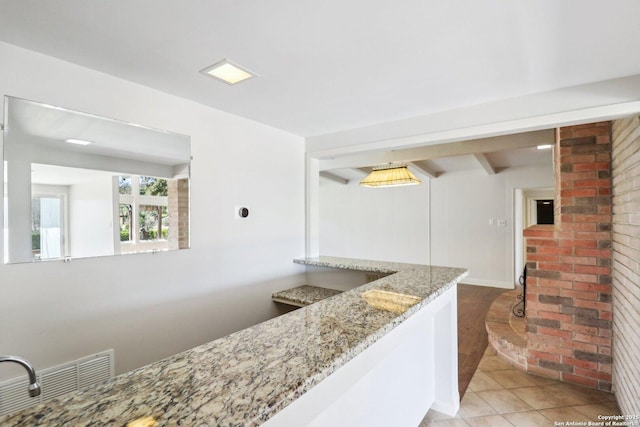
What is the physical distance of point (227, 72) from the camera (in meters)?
1.77

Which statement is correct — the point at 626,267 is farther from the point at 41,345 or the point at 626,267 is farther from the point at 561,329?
A: the point at 41,345

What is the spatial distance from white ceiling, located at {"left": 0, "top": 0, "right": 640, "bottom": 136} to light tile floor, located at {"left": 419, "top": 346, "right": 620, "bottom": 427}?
2.19 meters

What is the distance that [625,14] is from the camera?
127 cm

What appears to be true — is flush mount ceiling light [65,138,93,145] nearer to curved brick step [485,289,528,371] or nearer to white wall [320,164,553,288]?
curved brick step [485,289,528,371]

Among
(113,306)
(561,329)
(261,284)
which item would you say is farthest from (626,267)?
(113,306)

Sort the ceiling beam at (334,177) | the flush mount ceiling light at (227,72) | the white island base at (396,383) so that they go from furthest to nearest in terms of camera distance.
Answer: the ceiling beam at (334,177) < the flush mount ceiling light at (227,72) < the white island base at (396,383)

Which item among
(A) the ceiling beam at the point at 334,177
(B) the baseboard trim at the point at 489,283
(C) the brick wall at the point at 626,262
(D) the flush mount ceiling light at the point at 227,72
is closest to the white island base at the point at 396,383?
(C) the brick wall at the point at 626,262

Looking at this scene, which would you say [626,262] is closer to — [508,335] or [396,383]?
[508,335]

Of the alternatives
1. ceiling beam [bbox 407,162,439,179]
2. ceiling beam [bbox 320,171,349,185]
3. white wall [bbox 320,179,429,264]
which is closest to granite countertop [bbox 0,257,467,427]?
ceiling beam [bbox 407,162,439,179]

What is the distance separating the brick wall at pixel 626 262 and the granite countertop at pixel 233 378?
1635 mm

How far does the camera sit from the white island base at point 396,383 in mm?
889

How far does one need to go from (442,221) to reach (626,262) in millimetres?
4946

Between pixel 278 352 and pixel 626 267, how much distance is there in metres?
2.36

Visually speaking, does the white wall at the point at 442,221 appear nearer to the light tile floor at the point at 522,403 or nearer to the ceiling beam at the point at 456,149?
the ceiling beam at the point at 456,149
